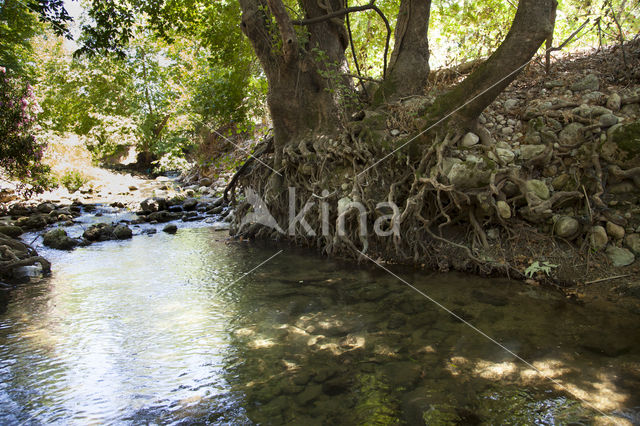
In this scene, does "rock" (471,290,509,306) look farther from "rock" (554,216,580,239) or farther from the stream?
"rock" (554,216,580,239)

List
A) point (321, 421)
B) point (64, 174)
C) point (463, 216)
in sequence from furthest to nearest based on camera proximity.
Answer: point (64, 174) → point (463, 216) → point (321, 421)

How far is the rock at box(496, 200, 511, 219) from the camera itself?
586 cm

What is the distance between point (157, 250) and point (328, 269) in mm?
4263

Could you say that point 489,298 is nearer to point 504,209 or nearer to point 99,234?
point 504,209

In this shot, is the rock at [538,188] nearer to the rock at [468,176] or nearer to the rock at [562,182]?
the rock at [562,182]

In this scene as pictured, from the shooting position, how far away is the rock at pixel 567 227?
554 cm

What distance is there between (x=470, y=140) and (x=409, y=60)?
2721 mm

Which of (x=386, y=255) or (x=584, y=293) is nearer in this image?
(x=584, y=293)

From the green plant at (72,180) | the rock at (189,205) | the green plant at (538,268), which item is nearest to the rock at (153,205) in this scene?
the rock at (189,205)

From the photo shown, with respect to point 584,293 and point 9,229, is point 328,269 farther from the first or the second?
point 9,229

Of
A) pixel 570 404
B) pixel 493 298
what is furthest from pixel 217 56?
pixel 570 404

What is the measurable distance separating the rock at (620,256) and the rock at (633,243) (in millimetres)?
61

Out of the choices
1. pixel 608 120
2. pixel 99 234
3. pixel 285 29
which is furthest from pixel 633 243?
pixel 99 234

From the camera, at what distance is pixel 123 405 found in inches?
133
